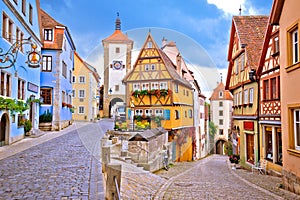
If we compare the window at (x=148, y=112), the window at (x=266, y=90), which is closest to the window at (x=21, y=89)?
the window at (x=148, y=112)

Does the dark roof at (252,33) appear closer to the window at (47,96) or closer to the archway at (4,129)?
the archway at (4,129)

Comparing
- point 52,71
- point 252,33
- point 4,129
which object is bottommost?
point 4,129

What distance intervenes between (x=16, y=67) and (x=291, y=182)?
12281mm

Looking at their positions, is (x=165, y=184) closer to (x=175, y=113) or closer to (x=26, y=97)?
(x=175, y=113)

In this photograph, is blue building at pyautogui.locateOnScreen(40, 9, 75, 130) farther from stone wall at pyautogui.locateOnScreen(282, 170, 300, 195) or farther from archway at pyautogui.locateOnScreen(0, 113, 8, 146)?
stone wall at pyautogui.locateOnScreen(282, 170, 300, 195)

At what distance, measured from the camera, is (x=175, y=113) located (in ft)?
18.3

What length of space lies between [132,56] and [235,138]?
51.4 ft

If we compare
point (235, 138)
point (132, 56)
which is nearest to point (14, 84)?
point (132, 56)

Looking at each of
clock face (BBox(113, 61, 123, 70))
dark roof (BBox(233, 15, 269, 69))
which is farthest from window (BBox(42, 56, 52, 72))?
clock face (BBox(113, 61, 123, 70))

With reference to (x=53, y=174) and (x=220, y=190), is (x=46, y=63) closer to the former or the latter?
(x=53, y=174)

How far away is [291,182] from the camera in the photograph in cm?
969

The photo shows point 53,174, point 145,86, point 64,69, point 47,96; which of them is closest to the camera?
point 145,86

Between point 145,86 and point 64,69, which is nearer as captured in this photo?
point 145,86

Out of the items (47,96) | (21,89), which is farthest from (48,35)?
(21,89)
